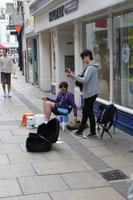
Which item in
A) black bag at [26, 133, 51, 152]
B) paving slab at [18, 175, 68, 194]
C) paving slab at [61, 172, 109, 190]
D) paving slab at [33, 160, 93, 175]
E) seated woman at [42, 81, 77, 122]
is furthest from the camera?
seated woman at [42, 81, 77, 122]

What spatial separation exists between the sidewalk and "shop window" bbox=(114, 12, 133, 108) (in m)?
0.85

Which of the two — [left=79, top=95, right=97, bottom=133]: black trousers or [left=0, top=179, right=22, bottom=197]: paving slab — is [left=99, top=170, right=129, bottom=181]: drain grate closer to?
[left=0, top=179, right=22, bottom=197]: paving slab

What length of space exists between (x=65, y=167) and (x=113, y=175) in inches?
29.2

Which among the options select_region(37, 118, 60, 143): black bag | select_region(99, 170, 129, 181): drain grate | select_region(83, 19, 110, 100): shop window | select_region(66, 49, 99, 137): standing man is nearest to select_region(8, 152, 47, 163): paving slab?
select_region(37, 118, 60, 143): black bag

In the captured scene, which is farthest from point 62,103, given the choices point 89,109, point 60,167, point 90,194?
point 90,194

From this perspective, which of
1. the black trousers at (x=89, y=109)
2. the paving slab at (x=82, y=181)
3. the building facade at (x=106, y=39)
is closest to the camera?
the paving slab at (x=82, y=181)

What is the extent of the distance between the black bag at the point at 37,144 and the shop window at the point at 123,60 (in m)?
2.21

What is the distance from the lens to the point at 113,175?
530 centimetres

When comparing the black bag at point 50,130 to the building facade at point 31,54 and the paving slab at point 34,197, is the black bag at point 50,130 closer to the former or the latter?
the paving slab at point 34,197

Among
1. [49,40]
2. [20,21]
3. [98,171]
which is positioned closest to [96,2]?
[98,171]

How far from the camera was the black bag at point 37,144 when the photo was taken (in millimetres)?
6395

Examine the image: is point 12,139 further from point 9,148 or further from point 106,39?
point 106,39

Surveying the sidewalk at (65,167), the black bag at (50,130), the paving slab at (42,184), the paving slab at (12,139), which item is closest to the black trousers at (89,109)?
the sidewalk at (65,167)

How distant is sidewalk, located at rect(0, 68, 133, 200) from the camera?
15.2ft
